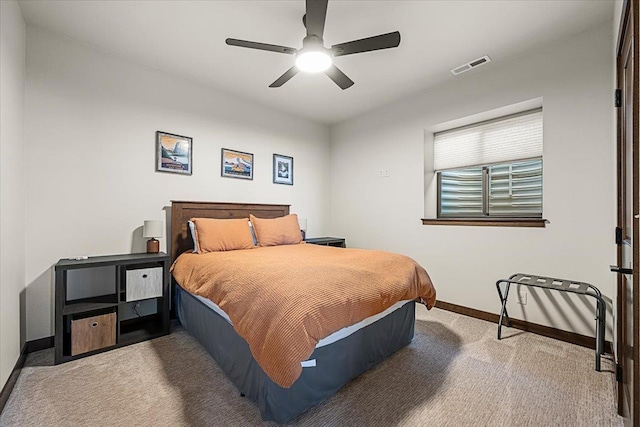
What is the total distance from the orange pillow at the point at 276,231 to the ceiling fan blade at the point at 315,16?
2092mm

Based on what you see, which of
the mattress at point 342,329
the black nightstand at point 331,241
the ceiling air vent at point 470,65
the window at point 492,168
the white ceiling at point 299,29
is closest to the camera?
the mattress at point 342,329

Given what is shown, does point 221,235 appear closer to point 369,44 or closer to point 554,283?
point 369,44

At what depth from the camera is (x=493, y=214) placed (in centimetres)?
328

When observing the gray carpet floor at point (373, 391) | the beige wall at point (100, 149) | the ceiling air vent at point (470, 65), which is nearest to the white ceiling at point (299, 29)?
the ceiling air vent at point (470, 65)

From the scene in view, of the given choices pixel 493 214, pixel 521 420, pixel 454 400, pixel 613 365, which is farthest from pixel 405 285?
pixel 493 214

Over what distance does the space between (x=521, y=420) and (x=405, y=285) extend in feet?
3.07

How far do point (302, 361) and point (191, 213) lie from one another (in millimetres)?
2436

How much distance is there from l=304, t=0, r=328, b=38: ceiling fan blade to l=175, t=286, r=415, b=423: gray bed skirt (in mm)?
2084

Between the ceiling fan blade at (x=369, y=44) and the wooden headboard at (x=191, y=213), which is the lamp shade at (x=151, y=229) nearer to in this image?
the wooden headboard at (x=191, y=213)

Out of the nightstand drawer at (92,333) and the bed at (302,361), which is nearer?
the bed at (302,361)

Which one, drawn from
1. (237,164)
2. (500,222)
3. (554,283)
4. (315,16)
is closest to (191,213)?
(237,164)

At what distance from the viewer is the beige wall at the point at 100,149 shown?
2398 mm

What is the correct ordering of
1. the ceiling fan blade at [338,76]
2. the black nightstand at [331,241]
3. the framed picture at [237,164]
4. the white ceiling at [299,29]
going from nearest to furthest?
the white ceiling at [299,29] → the ceiling fan blade at [338,76] → the framed picture at [237,164] → the black nightstand at [331,241]

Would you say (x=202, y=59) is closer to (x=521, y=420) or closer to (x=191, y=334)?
(x=191, y=334)
